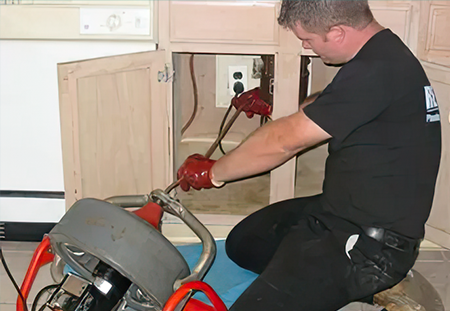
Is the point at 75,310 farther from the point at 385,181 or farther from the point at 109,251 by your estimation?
the point at 385,181

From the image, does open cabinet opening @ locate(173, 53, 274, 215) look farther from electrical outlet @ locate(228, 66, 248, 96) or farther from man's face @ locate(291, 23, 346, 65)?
man's face @ locate(291, 23, 346, 65)

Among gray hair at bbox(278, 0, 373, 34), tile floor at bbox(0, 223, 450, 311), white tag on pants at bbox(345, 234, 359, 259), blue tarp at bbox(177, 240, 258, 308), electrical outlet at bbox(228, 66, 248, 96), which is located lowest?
tile floor at bbox(0, 223, 450, 311)

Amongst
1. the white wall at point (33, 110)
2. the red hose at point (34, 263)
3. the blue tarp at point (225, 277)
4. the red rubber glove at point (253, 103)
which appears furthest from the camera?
the red rubber glove at point (253, 103)

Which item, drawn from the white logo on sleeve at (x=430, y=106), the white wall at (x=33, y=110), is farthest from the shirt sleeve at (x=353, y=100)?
the white wall at (x=33, y=110)

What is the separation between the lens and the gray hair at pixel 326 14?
1106 mm

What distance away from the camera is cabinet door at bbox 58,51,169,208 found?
167 cm

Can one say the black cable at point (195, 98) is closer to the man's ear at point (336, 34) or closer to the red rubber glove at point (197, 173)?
the red rubber glove at point (197, 173)

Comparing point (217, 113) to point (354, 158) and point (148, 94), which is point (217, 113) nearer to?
point (148, 94)

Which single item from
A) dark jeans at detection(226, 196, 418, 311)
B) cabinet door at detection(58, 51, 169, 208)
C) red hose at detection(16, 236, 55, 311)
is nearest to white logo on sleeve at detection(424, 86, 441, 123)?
dark jeans at detection(226, 196, 418, 311)

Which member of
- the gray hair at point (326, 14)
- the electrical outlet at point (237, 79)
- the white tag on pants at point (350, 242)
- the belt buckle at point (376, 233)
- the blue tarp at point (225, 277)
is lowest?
the blue tarp at point (225, 277)

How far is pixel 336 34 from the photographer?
3.77 ft

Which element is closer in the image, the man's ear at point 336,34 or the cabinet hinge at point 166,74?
the man's ear at point 336,34

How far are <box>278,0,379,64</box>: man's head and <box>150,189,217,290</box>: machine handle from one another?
1.62ft

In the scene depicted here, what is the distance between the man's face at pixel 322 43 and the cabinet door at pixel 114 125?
0.76 metres
